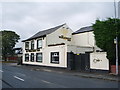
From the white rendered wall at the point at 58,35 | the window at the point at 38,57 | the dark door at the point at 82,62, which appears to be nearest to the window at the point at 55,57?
the white rendered wall at the point at 58,35

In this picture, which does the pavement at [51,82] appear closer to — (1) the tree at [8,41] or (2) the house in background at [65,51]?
(2) the house in background at [65,51]

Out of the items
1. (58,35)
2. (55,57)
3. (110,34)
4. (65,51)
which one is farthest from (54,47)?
(110,34)

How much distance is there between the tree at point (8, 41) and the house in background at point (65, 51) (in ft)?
66.0

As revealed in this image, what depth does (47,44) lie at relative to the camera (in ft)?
94.0

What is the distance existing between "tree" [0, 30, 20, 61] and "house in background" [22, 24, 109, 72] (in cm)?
2012

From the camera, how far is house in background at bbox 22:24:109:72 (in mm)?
19331

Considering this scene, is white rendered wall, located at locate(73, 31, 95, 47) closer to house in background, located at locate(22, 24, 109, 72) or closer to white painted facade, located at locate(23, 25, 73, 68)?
house in background, located at locate(22, 24, 109, 72)

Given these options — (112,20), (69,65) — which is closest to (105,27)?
(112,20)

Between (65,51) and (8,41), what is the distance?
1407 inches

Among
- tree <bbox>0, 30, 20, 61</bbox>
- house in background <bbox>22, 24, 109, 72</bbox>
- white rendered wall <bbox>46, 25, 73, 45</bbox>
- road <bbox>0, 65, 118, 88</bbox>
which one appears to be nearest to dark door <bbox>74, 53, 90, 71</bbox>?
house in background <bbox>22, 24, 109, 72</bbox>

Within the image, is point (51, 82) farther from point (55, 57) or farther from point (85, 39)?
point (85, 39)

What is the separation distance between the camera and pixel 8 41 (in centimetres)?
5441

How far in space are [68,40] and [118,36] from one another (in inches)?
671

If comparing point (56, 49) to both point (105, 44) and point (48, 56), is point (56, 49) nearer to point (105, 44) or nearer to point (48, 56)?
point (48, 56)
